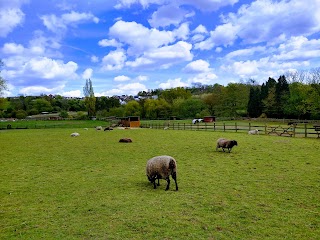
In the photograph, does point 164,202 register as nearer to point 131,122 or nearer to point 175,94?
point 131,122

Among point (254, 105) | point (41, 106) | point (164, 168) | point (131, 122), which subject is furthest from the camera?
point (41, 106)

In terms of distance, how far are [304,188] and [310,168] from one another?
313 centimetres

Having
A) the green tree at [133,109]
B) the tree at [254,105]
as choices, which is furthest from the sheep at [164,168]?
the green tree at [133,109]

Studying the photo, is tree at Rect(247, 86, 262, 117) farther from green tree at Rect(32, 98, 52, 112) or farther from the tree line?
green tree at Rect(32, 98, 52, 112)

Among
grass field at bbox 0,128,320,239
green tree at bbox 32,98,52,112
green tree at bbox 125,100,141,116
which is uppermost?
green tree at bbox 32,98,52,112

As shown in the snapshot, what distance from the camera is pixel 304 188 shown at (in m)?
8.06

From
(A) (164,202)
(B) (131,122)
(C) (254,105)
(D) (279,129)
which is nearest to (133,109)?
(C) (254,105)

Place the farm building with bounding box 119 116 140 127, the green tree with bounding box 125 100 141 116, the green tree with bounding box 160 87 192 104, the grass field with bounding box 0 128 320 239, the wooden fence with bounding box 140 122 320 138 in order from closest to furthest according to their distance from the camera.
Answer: the grass field with bounding box 0 128 320 239
the wooden fence with bounding box 140 122 320 138
the farm building with bounding box 119 116 140 127
the green tree with bounding box 125 100 141 116
the green tree with bounding box 160 87 192 104

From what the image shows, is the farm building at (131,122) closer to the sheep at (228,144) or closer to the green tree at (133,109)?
the sheep at (228,144)

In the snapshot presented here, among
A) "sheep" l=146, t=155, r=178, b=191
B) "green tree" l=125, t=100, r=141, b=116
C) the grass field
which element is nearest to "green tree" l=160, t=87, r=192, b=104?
"green tree" l=125, t=100, r=141, b=116

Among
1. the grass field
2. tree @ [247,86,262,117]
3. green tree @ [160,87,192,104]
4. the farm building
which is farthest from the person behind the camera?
green tree @ [160,87,192,104]

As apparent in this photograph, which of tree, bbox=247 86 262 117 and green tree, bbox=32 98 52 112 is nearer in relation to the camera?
tree, bbox=247 86 262 117

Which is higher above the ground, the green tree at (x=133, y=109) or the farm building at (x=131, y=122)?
the green tree at (x=133, y=109)

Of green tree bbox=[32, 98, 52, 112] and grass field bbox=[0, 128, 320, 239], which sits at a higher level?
green tree bbox=[32, 98, 52, 112]
